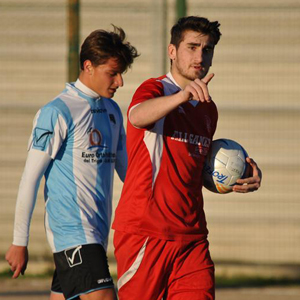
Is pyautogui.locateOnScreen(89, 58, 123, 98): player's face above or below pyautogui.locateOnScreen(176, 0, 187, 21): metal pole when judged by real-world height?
below

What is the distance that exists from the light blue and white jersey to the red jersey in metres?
0.43

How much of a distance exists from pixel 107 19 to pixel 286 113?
7.28 ft

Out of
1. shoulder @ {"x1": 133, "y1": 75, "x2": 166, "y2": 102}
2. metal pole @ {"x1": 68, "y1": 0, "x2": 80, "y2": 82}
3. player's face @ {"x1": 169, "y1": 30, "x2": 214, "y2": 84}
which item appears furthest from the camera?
metal pole @ {"x1": 68, "y1": 0, "x2": 80, "y2": 82}

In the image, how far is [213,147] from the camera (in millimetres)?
4477

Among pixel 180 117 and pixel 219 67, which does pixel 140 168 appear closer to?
pixel 180 117

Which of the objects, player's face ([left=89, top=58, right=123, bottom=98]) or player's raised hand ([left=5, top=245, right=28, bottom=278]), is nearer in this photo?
player's raised hand ([left=5, top=245, right=28, bottom=278])

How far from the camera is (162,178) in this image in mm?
4051

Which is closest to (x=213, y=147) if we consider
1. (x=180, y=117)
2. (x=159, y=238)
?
(x=180, y=117)

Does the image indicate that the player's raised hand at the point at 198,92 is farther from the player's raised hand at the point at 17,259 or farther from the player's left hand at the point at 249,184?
the player's raised hand at the point at 17,259

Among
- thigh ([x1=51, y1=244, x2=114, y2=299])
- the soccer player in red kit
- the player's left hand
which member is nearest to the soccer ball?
the player's left hand

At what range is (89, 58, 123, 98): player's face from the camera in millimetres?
4762

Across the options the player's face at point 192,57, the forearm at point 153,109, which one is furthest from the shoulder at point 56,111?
the forearm at point 153,109

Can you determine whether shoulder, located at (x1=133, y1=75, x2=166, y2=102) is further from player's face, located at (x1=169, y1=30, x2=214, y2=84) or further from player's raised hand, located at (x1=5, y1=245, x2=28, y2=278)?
player's raised hand, located at (x1=5, y1=245, x2=28, y2=278)

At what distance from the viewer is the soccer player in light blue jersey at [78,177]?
4.42 meters
